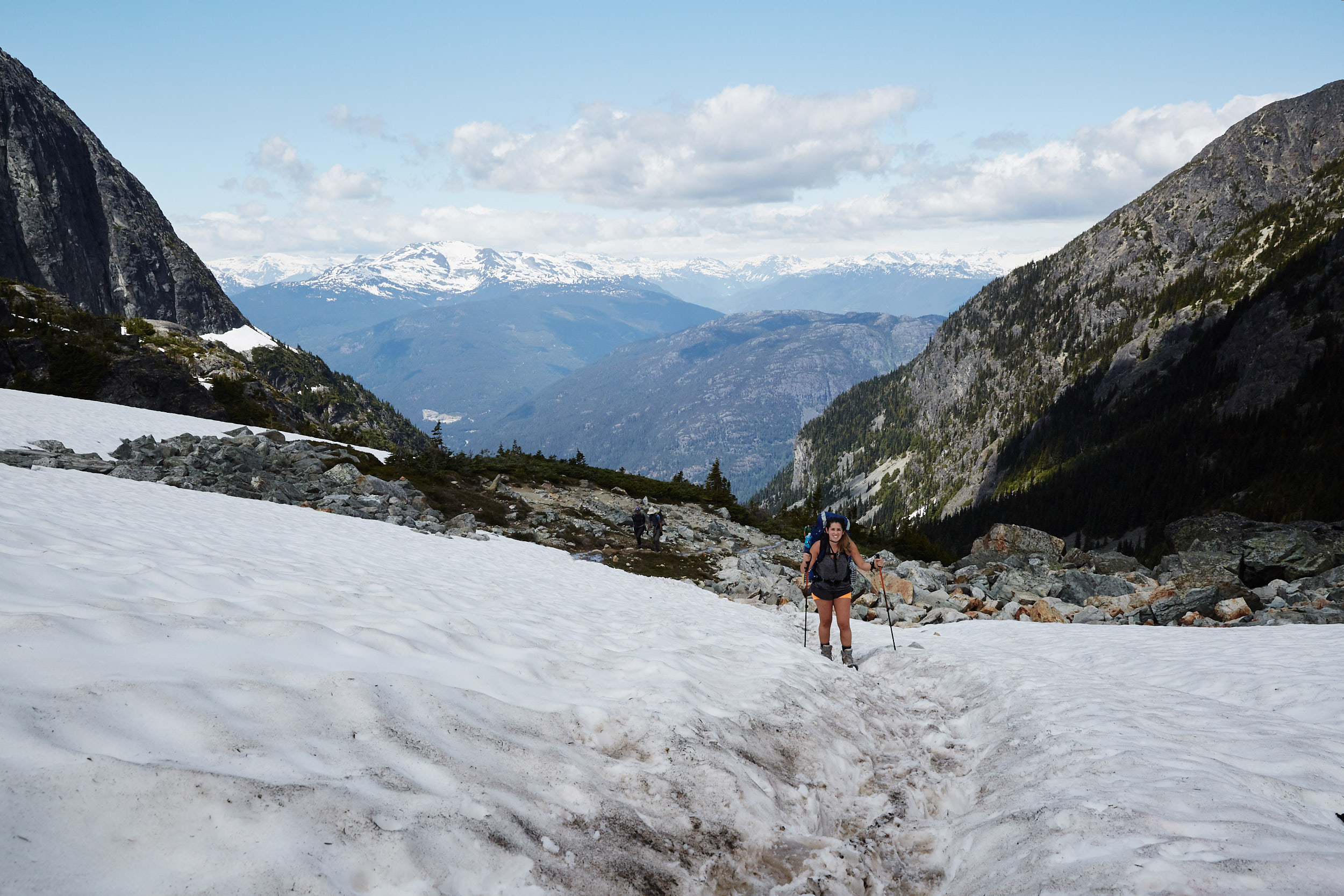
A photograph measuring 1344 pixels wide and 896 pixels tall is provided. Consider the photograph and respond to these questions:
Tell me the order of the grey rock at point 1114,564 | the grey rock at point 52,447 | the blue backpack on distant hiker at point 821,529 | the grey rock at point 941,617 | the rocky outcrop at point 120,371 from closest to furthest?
the blue backpack on distant hiker at point 821,529, the grey rock at point 941,617, the grey rock at point 52,447, the grey rock at point 1114,564, the rocky outcrop at point 120,371

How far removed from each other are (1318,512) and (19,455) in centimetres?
10500

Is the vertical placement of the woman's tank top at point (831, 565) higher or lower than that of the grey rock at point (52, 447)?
lower

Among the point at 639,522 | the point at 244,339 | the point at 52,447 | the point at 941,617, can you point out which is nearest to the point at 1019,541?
the point at 639,522

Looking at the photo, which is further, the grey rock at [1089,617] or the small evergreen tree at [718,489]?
the small evergreen tree at [718,489]

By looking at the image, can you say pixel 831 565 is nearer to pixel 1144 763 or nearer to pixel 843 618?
pixel 843 618

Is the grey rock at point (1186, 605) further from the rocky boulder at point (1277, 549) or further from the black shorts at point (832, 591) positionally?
the black shorts at point (832, 591)

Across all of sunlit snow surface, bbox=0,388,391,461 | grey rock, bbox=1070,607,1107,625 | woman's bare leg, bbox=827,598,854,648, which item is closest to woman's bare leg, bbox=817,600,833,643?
woman's bare leg, bbox=827,598,854,648

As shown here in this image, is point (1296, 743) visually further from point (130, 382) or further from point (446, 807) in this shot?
point (130, 382)

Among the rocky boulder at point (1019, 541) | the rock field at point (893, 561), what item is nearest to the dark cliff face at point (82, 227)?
the rock field at point (893, 561)

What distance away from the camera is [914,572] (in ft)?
69.7

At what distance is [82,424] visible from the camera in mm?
26250

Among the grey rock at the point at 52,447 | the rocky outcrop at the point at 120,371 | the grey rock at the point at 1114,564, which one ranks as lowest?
the grey rock at the point at 1114,564

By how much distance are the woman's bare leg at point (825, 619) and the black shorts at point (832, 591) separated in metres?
0.11

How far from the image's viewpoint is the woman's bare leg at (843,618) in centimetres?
1029
